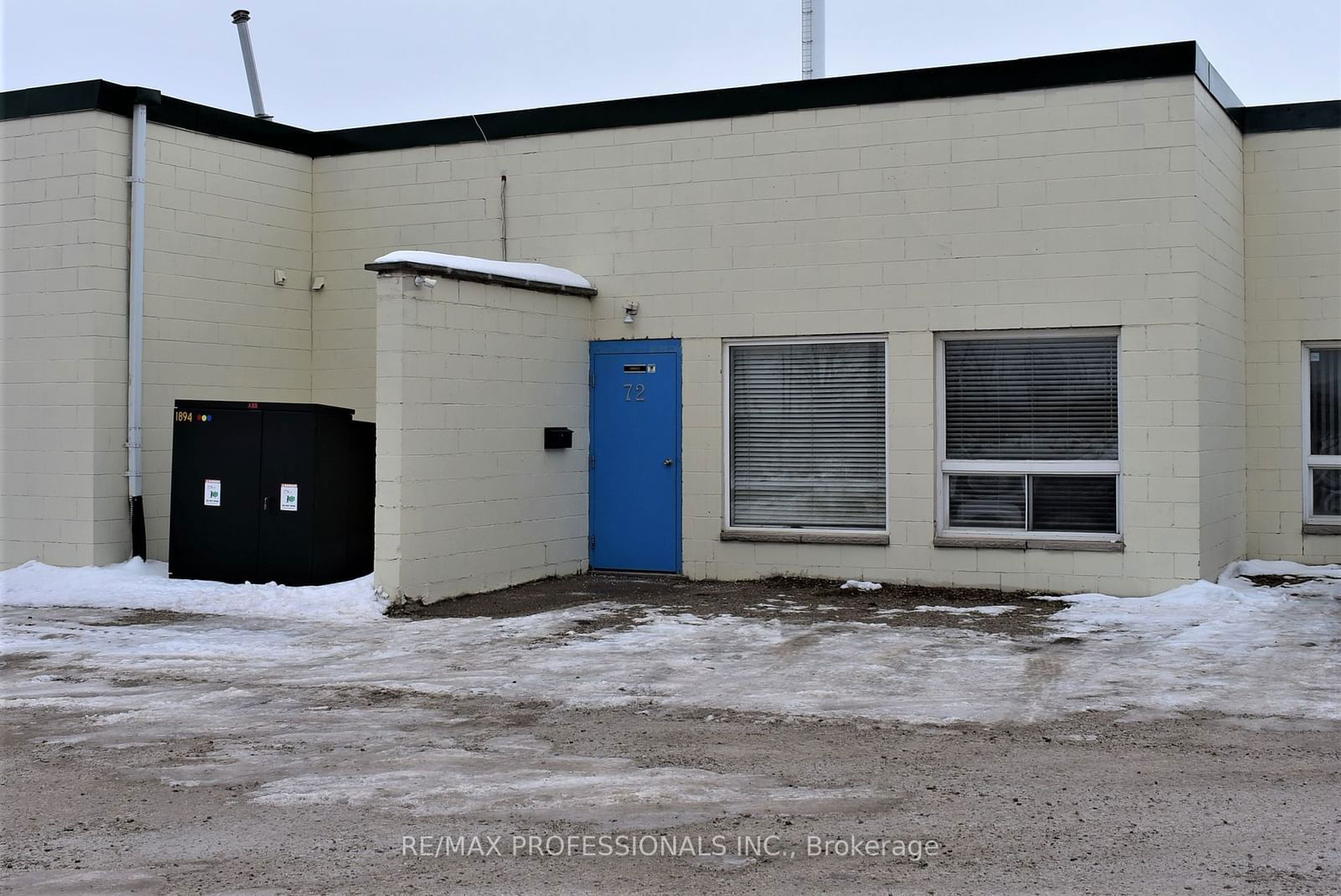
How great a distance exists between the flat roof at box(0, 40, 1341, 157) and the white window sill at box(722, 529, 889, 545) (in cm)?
406

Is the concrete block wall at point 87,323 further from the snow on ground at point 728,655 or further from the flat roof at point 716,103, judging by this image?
the snow on ground at point 728,655

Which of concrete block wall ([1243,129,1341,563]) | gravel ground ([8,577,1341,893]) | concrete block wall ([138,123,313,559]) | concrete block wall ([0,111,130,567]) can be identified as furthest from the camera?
concrete block wall ([1243,129,1341,563])

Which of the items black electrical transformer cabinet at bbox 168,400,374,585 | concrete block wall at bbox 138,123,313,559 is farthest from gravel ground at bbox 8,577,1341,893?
concrete block wall at bbox 138,123,313,559

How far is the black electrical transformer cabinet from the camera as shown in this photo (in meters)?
11.6

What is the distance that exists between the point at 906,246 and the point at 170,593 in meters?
7.27

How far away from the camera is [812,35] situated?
17203 millimetres

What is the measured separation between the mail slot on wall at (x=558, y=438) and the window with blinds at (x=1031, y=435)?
3622mm

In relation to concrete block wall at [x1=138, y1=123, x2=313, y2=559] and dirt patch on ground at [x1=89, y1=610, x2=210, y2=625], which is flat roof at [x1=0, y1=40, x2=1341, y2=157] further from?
dirt patch on ground at [x1=89, y1=610, x2=210, y2=625]

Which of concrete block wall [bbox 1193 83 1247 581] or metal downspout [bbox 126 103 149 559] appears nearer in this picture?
concrete block wall [bbox 1193 83 1247 581]

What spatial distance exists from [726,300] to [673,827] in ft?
27.1

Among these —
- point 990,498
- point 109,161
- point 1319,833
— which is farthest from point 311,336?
point 1319,833

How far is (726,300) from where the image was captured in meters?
12.9

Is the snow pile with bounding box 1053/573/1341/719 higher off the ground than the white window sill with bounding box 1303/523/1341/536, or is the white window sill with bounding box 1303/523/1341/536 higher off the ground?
the white window sill with bounding box 1303/523/1341/536

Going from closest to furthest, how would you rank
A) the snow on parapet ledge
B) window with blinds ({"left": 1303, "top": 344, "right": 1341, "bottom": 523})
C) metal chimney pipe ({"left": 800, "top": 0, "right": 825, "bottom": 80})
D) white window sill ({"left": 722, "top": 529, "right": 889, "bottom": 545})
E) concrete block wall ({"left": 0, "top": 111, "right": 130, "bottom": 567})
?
the snow on parapet ledge
concrete block wall ({"left": 0, "top": 111, "right": 130, "bottom": 567})
white window sill ({"left": 722, "top": 529, "right": 889, "bottom": 545})
window with blinds ({"left": 1303, "top": 344, "right": 1341, "bottom": 523})
metal chimney pipe ({"left": 800, "top": 0, "right": 825, "bottom": 80})
